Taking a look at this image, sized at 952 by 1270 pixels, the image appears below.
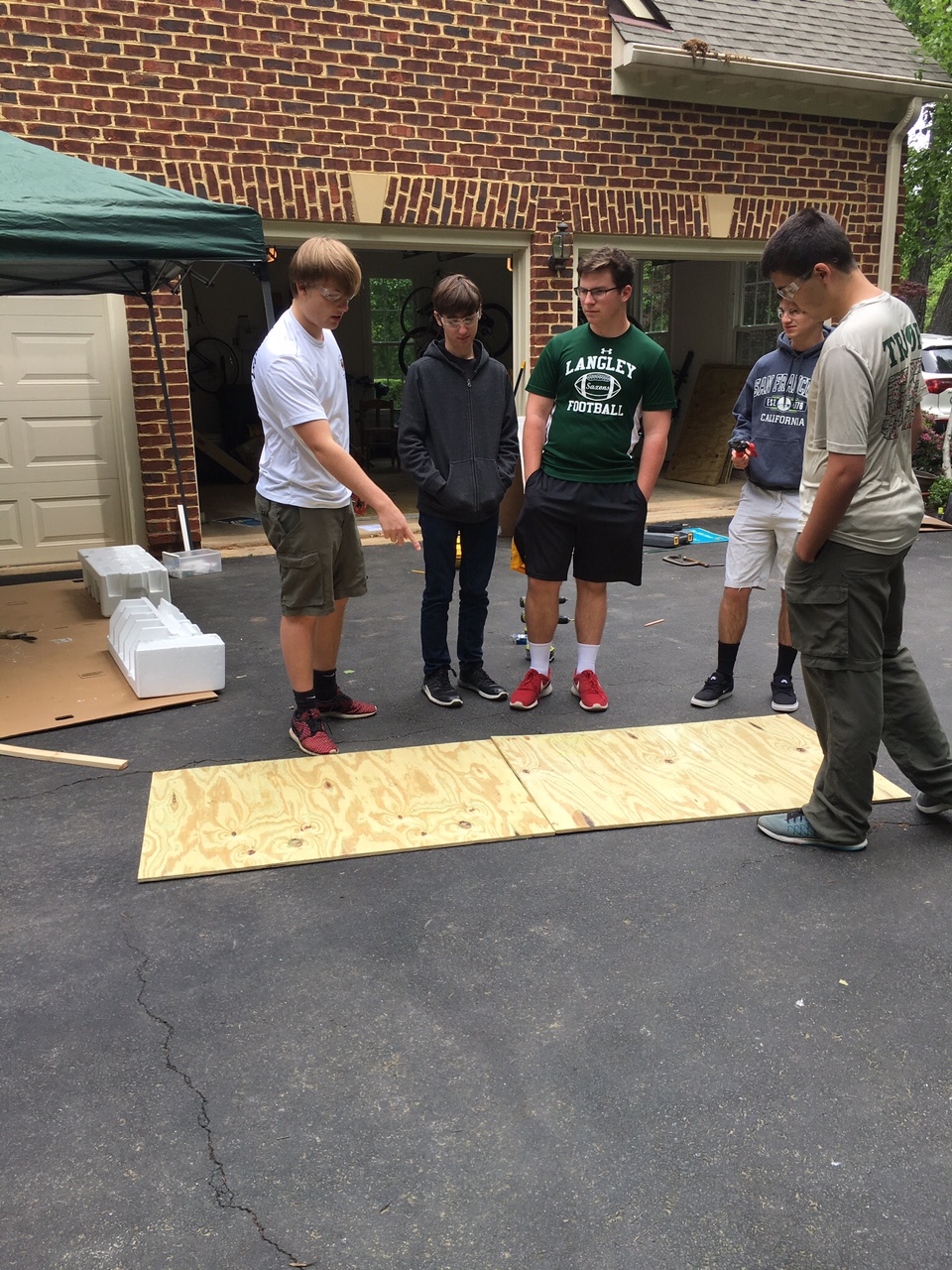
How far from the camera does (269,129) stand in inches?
→ 292

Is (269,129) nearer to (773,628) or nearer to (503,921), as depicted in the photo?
(773,628)

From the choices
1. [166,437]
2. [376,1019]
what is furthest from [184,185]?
[376,1019]

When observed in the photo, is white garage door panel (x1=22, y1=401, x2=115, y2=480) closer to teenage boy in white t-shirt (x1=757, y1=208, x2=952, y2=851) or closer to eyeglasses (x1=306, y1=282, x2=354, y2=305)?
eyeglasses (x1=306, y1=282, x2=354, y2=305)

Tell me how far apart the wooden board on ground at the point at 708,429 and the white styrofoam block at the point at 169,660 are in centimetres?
874

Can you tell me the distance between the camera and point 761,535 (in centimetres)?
430

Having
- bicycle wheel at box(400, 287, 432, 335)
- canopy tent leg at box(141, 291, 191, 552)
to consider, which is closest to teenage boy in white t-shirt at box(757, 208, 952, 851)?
canopy tent leg at box(141, 291, 191, 552)

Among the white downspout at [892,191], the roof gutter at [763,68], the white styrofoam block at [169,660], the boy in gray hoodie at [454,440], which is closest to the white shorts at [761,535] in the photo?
the boy in gray hoodie at [454,440]

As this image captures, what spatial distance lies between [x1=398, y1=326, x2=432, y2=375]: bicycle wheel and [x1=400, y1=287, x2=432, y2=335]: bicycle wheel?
0.46 feet

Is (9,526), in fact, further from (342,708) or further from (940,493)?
(940,493)

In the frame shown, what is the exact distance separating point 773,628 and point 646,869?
3.06 meters

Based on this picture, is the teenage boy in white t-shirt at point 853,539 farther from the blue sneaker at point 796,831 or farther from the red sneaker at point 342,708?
the red sneaker at point 342,708

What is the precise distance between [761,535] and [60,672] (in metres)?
3.36

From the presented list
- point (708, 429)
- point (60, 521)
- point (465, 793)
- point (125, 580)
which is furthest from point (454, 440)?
point (708, 429)

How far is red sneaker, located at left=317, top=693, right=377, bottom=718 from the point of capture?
168 inches
